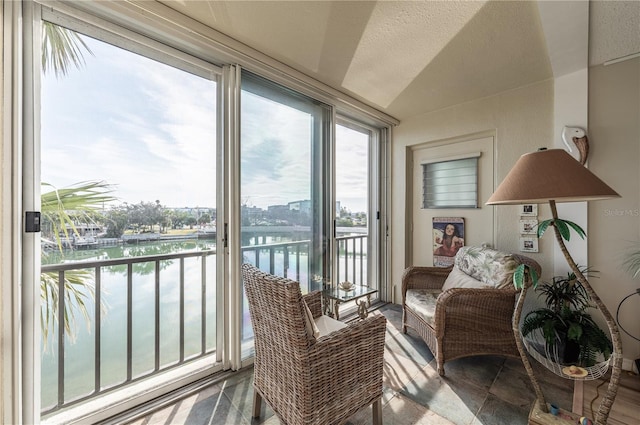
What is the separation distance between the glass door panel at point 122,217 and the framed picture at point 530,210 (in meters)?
2.86

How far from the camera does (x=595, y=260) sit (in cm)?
215

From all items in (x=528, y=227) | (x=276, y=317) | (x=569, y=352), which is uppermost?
(x=528, y=227)

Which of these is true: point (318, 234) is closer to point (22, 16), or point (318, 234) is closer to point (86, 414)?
point (86, 414)

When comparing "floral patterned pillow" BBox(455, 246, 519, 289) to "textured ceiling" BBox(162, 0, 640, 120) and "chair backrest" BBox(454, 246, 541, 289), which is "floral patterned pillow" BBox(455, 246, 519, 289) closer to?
"chair backrest" BBox(454, 246, 541, 289)

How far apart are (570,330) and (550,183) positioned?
4.60ft

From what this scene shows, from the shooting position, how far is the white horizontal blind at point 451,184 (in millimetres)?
2984

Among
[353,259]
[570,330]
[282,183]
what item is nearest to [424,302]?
[570,330]

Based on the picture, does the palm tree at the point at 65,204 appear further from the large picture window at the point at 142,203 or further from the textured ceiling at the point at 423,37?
the textured ceiling at the point at 423,37

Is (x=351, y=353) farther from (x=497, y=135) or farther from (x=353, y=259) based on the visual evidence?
(x=497, y=135)

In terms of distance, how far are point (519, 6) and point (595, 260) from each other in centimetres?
203

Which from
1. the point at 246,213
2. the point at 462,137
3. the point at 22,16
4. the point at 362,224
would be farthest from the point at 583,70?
the point at 22,16

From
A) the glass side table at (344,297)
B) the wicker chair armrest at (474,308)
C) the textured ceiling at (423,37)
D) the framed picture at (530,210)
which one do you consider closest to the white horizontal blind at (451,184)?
the framed picture at (530,210)

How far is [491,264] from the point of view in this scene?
90.1 inches

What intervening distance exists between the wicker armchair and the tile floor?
0.28m
